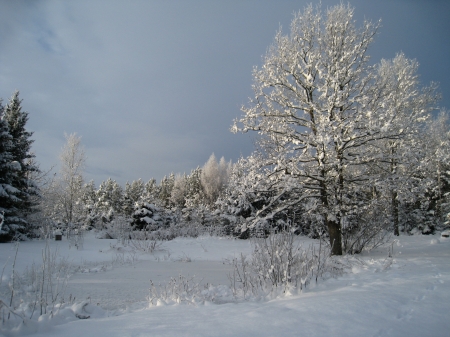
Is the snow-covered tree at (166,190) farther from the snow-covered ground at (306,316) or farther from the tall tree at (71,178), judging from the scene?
the snow-covered ground at (306,316)

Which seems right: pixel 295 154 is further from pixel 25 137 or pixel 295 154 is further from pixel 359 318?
pixel 25 137

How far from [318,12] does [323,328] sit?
9344mm

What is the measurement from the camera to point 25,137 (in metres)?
15.7

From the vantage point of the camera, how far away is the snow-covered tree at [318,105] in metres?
7.65

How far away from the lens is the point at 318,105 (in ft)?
26.2

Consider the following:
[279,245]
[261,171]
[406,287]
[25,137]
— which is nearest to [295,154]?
[261,171]

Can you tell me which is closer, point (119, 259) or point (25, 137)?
point (119, 259)

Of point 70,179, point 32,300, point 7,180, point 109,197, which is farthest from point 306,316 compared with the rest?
point 109,197

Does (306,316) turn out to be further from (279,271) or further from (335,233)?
(335,233)

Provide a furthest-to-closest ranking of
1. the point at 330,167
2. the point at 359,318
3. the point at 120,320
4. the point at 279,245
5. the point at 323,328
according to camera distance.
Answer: the point at 330,167 → the point at 279,245 → the point at 120,320 → the point at 359,318 → the point at 323,328

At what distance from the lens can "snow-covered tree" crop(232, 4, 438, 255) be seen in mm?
7648

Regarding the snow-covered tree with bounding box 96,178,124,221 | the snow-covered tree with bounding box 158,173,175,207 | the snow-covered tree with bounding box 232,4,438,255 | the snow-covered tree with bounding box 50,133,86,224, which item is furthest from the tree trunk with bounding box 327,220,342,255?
the snow-covered tree with bounding box 158,173,175,207

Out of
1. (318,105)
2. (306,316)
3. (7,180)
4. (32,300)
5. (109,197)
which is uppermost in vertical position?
(318,105)

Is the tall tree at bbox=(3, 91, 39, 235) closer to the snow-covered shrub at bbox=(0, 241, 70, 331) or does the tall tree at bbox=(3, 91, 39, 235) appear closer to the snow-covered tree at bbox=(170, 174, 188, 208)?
the snow-covered shrub at bbox=(0, 241, 70, 331)
